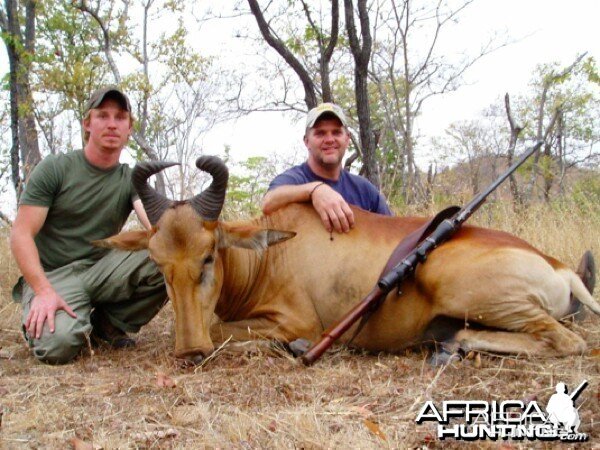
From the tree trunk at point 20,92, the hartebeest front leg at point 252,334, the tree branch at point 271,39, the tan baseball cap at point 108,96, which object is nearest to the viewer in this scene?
the hartebeest front leg at point 252,334

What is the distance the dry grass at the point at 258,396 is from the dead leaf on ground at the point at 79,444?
30 mm

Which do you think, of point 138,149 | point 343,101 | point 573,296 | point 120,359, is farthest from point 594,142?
point 120,359

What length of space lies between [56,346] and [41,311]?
319 mm

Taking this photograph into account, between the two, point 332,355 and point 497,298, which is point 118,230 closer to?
point 332,355

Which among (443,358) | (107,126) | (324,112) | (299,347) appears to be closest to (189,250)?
(299,347)

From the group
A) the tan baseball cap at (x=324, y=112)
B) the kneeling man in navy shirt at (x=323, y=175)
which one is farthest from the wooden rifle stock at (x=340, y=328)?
the tan baseball cap at (x=324, y=112)

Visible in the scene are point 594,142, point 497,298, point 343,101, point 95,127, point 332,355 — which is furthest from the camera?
point 594,142

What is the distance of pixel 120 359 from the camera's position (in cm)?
486

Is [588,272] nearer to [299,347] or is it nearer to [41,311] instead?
[299,347]

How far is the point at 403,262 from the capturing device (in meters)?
4.42

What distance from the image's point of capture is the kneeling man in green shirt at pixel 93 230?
16.8ft

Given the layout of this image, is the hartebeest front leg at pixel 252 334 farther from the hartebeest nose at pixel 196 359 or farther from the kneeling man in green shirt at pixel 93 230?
the kneeling man in green shirt at pixel 93 230

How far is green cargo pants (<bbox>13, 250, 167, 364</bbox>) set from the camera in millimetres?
5051

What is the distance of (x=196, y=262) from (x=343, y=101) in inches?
796
